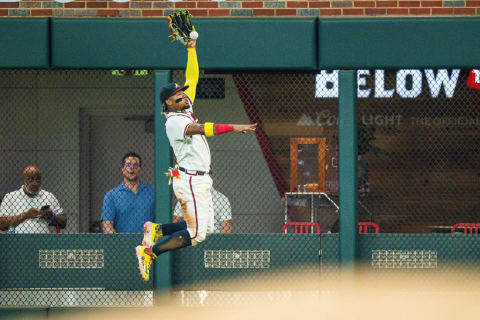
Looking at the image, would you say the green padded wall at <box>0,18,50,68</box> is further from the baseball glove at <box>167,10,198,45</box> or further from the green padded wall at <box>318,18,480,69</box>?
the green padded wall at <box>318,18,480,69</box>

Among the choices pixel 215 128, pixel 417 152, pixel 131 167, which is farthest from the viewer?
pixel 417 152

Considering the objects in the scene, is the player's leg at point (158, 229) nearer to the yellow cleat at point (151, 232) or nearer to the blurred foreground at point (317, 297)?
the yellow cleat at point (151, 232)

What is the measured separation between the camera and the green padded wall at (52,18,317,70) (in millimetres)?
8289

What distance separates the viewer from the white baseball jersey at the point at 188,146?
22.2 ft

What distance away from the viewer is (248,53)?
831 centimetres

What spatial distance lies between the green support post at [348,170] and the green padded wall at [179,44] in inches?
19.0

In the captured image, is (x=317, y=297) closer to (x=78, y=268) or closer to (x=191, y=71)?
(x=78, y=268)

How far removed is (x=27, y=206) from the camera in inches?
340

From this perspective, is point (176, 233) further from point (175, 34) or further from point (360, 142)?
point (360, 142)


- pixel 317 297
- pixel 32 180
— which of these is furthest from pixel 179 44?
pixel 317 297

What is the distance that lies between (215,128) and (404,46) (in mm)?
2961

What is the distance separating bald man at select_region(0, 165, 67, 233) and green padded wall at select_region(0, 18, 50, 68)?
1.18 meters

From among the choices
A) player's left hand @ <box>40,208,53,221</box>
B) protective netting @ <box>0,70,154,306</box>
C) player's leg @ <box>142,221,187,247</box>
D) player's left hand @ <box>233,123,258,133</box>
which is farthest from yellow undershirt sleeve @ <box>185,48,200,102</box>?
protective netting @ <box>0,70,154,306</box>

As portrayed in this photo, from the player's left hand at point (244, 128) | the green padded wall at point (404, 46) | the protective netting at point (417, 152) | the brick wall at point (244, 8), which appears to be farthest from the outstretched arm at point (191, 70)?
the protective netting at point (417, 152)
